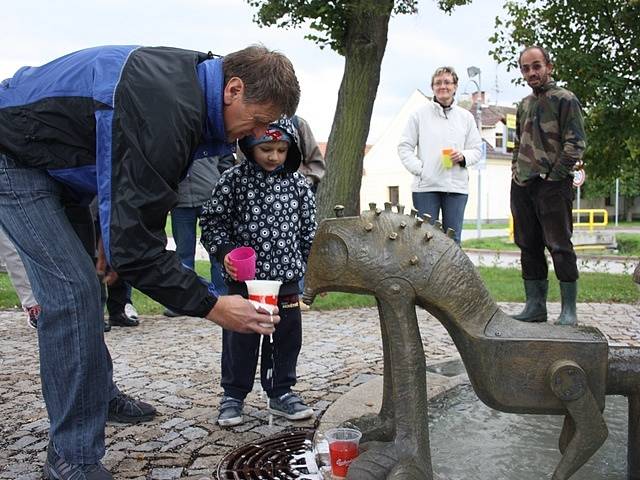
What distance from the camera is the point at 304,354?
5.21 meters

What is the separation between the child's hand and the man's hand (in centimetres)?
64

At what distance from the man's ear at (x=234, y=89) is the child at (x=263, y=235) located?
0.95 metres

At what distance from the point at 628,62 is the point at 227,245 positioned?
29.9 ft

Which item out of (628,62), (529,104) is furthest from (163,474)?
(628,62)

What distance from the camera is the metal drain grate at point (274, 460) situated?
9.42 ft

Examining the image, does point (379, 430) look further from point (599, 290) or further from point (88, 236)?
point (599, 290)

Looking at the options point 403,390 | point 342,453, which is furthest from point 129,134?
point 342,453

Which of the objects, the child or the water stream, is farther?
the child

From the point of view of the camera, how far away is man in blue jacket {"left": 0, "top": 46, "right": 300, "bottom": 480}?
7.31 ft

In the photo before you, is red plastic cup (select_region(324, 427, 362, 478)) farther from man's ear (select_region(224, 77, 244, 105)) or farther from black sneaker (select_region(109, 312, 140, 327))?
black sneaker (select_region(109, 312, 140, 327))

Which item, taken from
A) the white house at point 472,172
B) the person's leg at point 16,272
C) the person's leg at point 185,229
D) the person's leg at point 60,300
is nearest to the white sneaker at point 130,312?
the person's leg at point 185,229

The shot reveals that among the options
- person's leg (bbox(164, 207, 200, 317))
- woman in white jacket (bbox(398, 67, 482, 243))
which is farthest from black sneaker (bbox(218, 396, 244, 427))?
woman in white jacket (bbox(398, 67, 482, 243))

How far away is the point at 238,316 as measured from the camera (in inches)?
99.9

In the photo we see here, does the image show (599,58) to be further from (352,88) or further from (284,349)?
(284,349)
